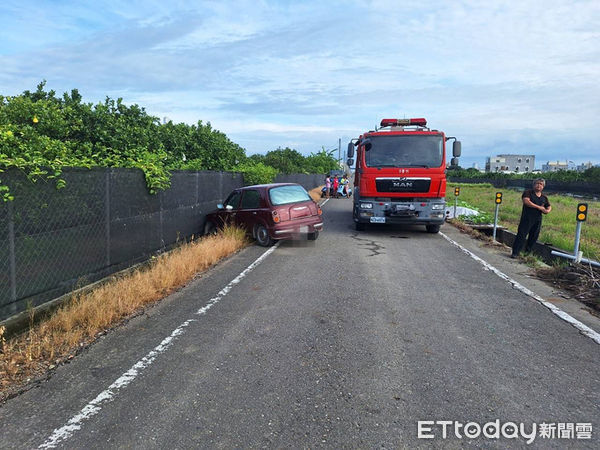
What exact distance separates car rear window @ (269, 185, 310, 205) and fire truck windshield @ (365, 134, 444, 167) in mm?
2480

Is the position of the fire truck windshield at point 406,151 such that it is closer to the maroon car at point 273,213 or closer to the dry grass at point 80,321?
the maroon car at point 273,213

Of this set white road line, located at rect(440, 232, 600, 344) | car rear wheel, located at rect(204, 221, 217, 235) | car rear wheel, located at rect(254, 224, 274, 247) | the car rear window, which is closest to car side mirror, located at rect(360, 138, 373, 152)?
the car rear window

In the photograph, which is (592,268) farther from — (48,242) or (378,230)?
(48,242)

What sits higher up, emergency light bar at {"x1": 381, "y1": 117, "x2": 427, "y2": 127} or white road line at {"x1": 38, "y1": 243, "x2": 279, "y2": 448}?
emergency light bar at {"x1": 381, "y1": 117, "x2": 427, "y2": 127}

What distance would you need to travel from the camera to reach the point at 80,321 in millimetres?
5098

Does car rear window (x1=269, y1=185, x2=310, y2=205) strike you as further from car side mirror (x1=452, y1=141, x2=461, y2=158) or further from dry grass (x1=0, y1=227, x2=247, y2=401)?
car side mirror (x1=452, y1=141, x2=461, y2=158)

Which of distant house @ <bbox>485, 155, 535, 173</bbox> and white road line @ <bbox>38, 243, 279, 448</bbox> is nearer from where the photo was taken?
white road line @ <bbox>38, 243, 279, 448</bbox>

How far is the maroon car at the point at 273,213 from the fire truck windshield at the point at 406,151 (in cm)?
267

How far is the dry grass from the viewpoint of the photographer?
4.03 metres

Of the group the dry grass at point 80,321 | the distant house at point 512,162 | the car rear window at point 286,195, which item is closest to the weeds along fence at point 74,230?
the dry grass at point 80,321

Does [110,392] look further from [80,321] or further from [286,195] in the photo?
[286,195]

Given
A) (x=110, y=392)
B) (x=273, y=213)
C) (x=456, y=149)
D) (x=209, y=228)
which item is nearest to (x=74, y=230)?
(x=110, y=392)

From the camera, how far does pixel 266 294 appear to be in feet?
21.2

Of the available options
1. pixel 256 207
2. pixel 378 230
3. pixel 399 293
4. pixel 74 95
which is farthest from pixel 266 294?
pixel 74 95
